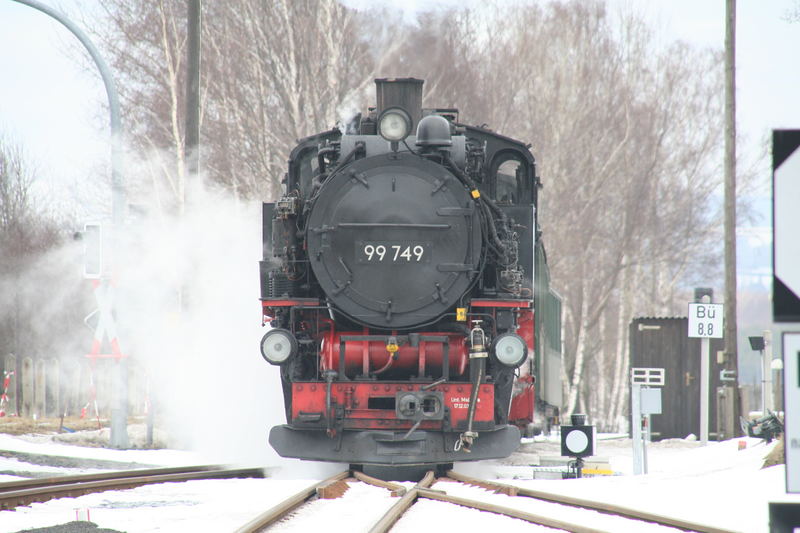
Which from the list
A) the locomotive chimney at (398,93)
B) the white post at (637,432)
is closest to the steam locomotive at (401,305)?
the locomotive chimney at (398,93)

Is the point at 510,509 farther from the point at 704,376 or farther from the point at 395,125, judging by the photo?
the point at 704,376

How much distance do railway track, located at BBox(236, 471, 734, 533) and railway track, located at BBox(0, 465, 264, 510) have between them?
1.28 metres

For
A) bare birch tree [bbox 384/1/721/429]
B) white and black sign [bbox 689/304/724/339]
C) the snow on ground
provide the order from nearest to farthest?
the snow on ground, white and black sign [bbox 689/304/724/339], bare birch tree [bbox 384/1/721/429]

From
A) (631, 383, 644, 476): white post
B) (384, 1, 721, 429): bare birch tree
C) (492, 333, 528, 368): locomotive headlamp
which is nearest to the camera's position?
(492, 333, 528, 368): locomotive headlamp

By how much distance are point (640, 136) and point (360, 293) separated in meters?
26.7

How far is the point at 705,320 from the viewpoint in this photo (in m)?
15.7

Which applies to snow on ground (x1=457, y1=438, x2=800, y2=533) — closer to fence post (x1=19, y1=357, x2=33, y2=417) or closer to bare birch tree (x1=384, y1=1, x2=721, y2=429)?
fence post (x1=19, y1=357, x2=33, y2=417)

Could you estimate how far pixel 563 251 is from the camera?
98.4ft

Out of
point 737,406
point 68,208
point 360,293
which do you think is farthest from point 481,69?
point 360,293

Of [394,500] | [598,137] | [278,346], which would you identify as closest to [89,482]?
[278,346]

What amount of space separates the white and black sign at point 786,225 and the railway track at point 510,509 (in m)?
2.93

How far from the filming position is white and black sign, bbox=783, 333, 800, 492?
3295mm

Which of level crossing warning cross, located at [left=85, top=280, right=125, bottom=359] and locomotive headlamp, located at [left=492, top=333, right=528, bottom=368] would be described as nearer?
locomotive headlamp, located at [left=492, top=333, right=528, bottom=368]

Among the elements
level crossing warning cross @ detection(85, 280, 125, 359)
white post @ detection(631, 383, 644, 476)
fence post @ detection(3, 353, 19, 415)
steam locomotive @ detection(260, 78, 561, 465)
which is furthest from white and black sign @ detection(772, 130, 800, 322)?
fence post @ detection(3, 353, 19, 415)
